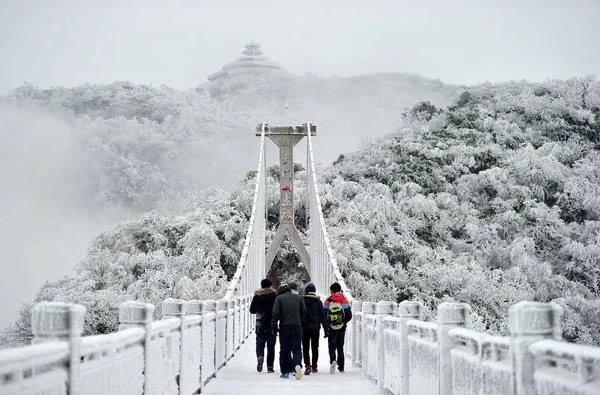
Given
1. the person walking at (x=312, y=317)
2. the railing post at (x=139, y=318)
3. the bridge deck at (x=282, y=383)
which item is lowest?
the bridge deck at (x=282, y=383)

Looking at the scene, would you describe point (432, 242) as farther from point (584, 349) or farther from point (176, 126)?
point (176, 126)

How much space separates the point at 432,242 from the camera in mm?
44625

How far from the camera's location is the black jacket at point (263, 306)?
10961 millimetres

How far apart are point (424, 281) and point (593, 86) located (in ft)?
135

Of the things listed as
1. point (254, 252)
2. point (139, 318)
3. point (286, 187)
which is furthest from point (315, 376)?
point (286, 187)

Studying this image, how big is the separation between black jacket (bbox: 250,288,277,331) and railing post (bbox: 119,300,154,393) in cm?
585

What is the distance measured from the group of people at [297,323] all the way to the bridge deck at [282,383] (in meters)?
0.21

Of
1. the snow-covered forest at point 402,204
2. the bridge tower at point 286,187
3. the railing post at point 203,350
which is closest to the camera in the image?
the railing post at point 203,350

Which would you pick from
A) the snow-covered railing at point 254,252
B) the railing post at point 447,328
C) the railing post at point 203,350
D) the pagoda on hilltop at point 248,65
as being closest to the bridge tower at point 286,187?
Result: the snow-covered railing at point 254,252

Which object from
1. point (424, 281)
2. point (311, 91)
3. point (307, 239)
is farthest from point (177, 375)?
point (311, 91)

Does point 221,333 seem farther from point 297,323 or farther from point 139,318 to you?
point 139,318

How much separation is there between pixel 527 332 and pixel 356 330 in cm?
883

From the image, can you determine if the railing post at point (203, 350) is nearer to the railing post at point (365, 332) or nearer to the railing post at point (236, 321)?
the railing post at point (365, 332)

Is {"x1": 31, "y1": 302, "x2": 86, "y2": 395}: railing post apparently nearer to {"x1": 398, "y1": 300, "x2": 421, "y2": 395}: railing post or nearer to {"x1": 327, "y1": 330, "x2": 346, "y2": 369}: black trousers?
{"x1": 398, "y1": 300, "x2": 421, "y2": 395}: railing post
